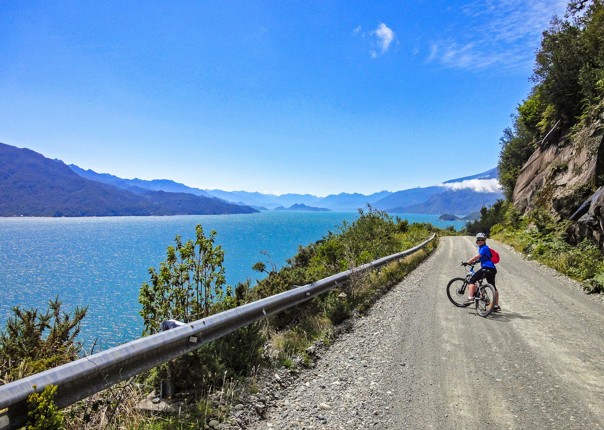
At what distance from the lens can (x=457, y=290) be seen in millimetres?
9656

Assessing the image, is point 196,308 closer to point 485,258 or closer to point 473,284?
point 473,284

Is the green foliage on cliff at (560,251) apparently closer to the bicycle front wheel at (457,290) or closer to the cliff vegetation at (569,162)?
the cliff vegetation at (569,162)

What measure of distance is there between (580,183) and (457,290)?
15.9 metres

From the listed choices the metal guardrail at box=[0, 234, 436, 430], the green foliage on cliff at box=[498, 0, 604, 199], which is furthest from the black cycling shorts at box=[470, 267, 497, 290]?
the green foliage on cliff at box=[498, 0, 604, 199]

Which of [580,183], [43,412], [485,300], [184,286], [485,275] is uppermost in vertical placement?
[580,183]

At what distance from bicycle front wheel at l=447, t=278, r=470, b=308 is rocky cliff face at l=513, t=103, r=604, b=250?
30.8 feet

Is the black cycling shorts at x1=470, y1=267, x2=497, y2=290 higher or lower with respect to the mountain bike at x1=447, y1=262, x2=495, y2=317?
higher

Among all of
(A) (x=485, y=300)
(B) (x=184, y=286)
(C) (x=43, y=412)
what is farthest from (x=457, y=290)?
(C) (x=43, y=412)

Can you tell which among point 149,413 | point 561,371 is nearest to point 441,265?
point 561,371

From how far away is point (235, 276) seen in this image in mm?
47469

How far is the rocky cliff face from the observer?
1609 centimetres

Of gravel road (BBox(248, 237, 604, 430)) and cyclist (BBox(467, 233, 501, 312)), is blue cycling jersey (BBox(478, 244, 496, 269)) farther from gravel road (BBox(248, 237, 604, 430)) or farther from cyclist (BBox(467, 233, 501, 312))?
gravel road (BBox(248, 237, 604, 430))

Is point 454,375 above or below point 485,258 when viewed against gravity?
below

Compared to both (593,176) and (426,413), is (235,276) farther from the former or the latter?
(426,413)
